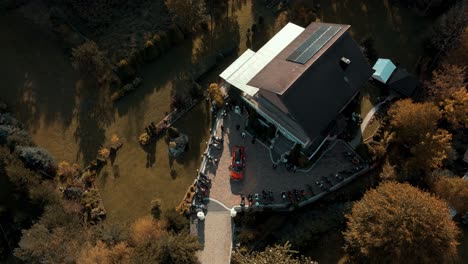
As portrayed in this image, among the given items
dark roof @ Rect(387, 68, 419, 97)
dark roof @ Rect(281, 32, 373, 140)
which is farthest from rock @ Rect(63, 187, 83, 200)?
dark roof @ Rect(387, 68, 419, 97)

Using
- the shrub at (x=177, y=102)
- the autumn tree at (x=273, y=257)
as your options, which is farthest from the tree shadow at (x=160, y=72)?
the autumn tree at (x=273, y=257)

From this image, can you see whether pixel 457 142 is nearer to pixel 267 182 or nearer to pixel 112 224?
pixel 267 182

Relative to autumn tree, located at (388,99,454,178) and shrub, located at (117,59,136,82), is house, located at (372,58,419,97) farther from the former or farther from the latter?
shrub, located at (117,59,136,82)

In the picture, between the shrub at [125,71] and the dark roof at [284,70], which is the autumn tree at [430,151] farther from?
the shrub at [125,71]

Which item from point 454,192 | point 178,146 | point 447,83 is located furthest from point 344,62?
point 178,146

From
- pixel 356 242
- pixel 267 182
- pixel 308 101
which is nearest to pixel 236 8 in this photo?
pixel 308 101

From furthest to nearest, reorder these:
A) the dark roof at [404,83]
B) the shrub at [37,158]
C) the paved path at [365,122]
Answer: the dark roof at [404,83]
the shrub at [37,158]
the paved path at [365,122]

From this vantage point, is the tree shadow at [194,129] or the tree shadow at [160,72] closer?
the tree shadow at [194,129]
